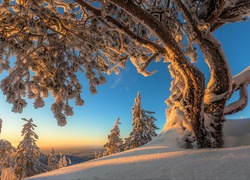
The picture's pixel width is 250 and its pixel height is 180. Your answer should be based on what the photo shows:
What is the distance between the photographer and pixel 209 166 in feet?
8.63

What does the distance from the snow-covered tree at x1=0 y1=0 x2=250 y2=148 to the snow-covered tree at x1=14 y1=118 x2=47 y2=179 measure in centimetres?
1560

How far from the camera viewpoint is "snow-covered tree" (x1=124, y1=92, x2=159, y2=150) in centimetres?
2042

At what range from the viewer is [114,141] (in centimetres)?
2330

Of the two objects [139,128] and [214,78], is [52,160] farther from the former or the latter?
[214,78]

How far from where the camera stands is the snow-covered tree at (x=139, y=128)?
20422 mm

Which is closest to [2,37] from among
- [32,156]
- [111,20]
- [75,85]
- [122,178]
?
[75,85]

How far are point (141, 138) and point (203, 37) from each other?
1693 centimetres

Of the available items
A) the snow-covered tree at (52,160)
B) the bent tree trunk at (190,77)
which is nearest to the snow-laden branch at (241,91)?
the bent tree trunk at (190,77)

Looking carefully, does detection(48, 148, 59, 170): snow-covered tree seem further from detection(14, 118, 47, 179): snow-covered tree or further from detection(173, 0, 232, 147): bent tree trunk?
detection(173, 0, 232, 147): bent tree trunk

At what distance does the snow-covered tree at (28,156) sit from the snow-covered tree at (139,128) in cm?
788

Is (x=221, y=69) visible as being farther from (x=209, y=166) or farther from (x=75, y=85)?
(x=75, y=85)

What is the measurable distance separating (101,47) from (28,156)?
16299 mm

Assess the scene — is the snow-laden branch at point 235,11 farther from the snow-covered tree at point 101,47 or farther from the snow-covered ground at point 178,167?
the snow-covered ground at point 178,167

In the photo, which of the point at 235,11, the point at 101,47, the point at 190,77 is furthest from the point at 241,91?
the point at 101,47
